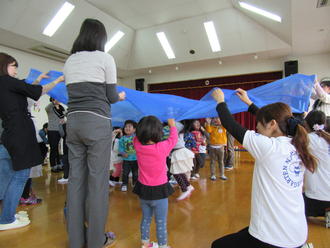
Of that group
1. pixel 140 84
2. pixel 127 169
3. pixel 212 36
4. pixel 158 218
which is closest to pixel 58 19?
pixel 212 36

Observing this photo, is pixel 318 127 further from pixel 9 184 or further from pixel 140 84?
pixel 140 84

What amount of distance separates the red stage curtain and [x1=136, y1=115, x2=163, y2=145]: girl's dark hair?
22.0 ft

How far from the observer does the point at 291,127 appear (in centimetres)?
108

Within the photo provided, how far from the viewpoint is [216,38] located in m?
6.49

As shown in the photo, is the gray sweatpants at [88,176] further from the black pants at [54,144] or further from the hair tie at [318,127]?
the black pants at [54,144]

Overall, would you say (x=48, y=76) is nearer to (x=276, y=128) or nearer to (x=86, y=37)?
(x=86, y=37)

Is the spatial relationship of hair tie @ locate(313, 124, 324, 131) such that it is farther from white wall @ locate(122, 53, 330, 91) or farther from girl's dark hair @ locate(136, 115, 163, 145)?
white wall @ locate(122, 53, 330, 91)

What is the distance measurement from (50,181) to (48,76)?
7.07 feet

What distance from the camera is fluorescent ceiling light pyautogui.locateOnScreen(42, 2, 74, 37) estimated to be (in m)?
5.30

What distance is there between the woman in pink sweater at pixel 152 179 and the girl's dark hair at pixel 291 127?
676 mm

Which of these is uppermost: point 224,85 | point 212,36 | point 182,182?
point 212,36

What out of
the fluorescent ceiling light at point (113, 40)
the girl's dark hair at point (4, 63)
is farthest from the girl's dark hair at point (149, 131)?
the fluorescent ceiling light at point (113, 40)

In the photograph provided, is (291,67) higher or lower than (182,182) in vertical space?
higher

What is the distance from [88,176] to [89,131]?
0.27 m
